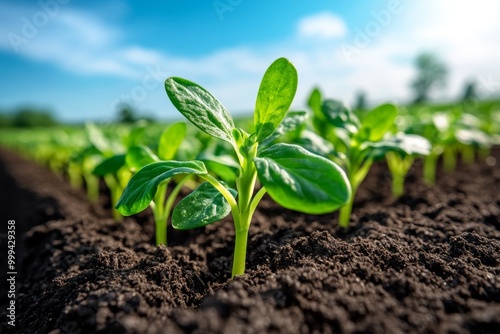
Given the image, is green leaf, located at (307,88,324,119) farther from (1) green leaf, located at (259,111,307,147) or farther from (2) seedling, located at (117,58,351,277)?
(2) seedling, located at (117,58,351,277)

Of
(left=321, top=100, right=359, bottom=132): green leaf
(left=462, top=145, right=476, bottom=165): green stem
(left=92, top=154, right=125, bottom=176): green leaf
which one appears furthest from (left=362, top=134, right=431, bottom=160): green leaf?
(left=462, top=145, right=476, bottom=165): green stem

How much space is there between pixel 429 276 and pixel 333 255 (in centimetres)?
37

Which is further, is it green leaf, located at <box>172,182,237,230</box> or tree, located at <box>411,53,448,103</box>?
tree, located at <box>411,53,448,103</box>

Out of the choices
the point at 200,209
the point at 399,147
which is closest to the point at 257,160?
the point at 200,209

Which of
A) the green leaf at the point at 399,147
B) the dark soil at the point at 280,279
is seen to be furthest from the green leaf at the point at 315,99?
the dark soil at the point at 280,279

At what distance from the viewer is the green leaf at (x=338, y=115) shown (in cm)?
228

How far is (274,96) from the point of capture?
155 cm

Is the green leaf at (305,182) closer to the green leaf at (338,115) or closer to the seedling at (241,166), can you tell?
the seedling at (241,166)

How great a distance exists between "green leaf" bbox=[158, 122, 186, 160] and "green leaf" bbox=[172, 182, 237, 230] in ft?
2.03

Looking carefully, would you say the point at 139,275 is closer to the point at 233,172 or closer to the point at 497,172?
the point at 233,172

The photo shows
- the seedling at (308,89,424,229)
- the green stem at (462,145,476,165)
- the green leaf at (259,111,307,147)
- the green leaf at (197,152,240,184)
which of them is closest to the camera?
the green leaf at (259,111,307,147)

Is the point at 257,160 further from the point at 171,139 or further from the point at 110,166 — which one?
the point at 110,166

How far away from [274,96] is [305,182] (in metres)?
0.53

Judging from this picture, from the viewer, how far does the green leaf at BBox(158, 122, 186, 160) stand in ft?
6.85
